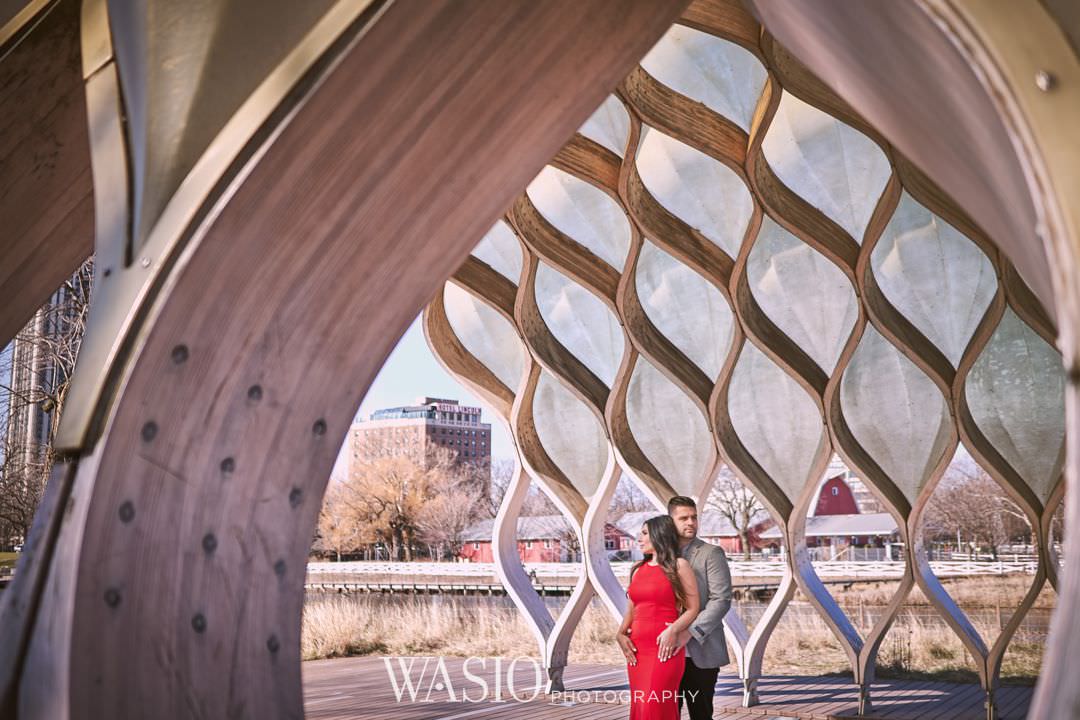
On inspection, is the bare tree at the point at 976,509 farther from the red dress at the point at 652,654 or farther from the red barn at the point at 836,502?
the red barn at the point at 836,502

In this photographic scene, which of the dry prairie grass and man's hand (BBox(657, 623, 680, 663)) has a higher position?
man's hand (BBox(657, 623, 680, 663))

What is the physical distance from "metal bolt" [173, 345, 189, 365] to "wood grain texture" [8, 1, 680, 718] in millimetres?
11

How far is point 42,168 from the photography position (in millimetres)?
2955

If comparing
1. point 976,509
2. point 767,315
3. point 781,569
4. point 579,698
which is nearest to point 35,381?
point 579,698

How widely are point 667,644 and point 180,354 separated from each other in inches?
135

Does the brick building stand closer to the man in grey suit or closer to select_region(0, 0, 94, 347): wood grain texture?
the man in grey suit

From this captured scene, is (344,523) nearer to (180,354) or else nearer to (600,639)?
(600,639)

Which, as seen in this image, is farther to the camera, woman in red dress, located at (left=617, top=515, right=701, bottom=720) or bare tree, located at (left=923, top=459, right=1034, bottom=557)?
bare tree, located at (left=923, top=459, right=1034, bottom=557)

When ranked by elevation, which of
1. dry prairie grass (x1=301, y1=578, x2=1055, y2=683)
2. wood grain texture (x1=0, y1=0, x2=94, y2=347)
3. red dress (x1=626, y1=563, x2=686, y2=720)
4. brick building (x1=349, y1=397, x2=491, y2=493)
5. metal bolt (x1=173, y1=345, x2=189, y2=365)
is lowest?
dry prairie grass (x1=301, y1=578, x2=1055, y2=683)

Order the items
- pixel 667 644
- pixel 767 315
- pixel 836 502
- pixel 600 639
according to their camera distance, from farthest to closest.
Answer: pixel 836 502 < pixel 600 639 < pixel 767 315 < pixel 667 644

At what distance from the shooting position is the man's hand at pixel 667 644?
479 centimetres

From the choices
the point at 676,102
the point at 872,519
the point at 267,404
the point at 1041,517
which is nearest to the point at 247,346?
the point at 267,404

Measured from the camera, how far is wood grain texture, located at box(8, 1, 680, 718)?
199 cm

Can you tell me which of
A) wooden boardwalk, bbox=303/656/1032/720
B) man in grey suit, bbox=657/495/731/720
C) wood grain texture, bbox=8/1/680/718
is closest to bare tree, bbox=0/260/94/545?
wooden boardwalk, bbox=303/656/1032/720
